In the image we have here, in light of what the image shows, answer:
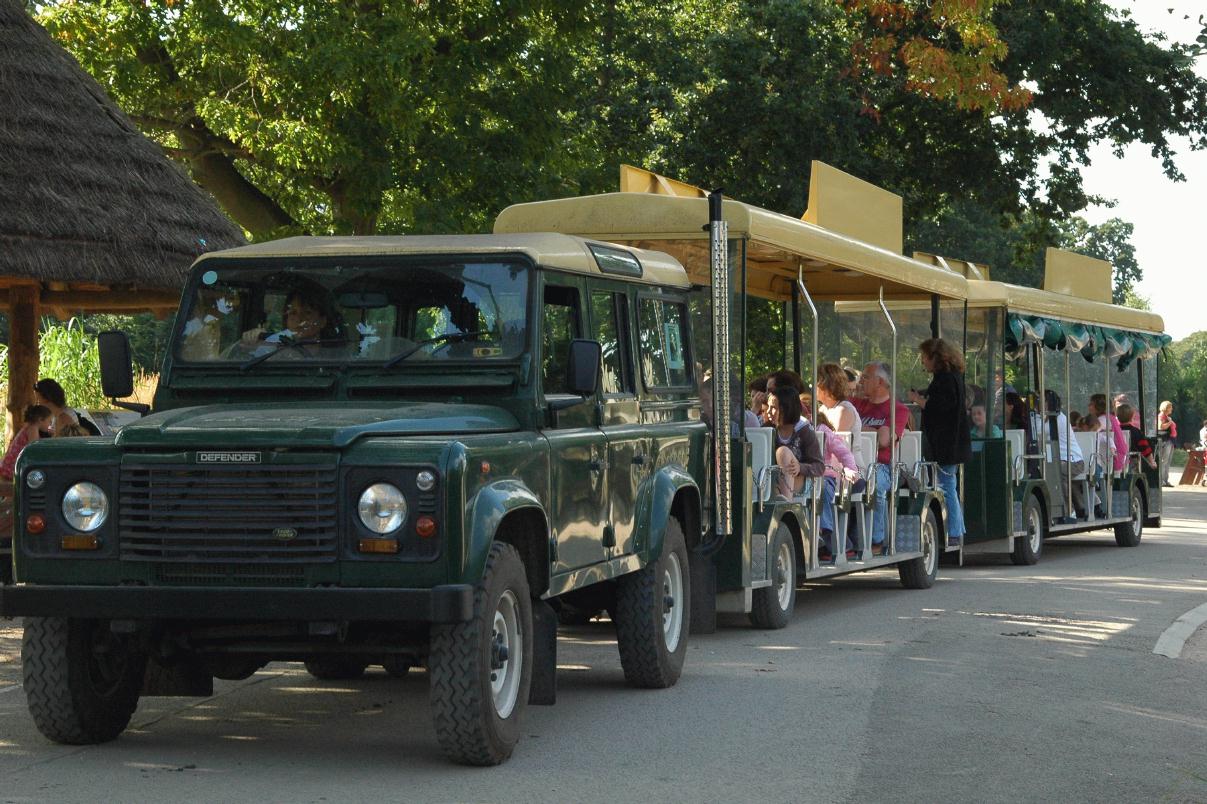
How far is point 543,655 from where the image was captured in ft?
27.3

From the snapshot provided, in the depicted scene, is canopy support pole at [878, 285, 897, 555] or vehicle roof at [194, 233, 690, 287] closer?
vehicle roof at [194, 233, 690, 287]

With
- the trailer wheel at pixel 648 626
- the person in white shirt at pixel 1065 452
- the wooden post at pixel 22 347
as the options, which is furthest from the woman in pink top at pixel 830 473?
the person in white shirt at pixel 1065 452

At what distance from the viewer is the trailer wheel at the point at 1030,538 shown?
19.1 meters

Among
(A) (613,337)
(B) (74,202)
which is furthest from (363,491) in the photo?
(B) (74,202)

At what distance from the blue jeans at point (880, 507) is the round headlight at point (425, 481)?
858cm

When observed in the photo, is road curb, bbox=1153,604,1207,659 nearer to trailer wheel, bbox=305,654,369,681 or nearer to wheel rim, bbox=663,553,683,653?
wheel rim, bbox=663,553,683,653

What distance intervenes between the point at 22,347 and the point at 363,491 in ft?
29.7

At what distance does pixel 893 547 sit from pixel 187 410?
8.76 metres

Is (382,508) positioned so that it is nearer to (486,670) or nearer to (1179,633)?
(486,670)

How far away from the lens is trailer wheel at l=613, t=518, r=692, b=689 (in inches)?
379

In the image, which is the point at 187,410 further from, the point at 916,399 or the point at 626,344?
the point at 916,399

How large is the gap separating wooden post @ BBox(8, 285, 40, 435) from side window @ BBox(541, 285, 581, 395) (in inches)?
305

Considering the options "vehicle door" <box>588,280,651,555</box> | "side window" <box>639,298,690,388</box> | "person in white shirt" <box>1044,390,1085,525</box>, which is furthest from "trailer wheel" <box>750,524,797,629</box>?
"person in white shirt" <box>1044,390,1085,525</box>

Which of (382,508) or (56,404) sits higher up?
(56,404)
